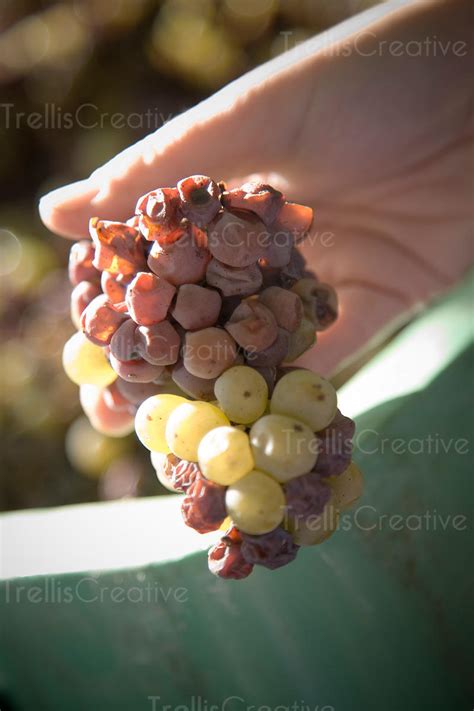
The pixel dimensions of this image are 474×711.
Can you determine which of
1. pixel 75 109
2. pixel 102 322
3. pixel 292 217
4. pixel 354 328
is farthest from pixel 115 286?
pixel 75 109

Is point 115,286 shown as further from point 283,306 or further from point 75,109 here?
point 75,109

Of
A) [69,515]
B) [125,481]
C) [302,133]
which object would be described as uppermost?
[302,133]

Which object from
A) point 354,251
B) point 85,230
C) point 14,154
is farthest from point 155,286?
point 14,154

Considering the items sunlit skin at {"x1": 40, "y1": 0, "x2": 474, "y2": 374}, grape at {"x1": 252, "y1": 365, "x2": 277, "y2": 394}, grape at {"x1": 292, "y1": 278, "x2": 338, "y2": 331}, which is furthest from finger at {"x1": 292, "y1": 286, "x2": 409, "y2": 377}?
grape at {"x1": 252, "y1": 365, "x2": 277, "y2": 394}

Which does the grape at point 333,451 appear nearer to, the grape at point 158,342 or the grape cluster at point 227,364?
the grape cluster at point 227,364

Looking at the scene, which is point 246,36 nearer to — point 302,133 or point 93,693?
point 302,133

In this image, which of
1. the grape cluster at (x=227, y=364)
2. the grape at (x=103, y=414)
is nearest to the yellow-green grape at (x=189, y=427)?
the grape cluster at (x=227, y=364)
